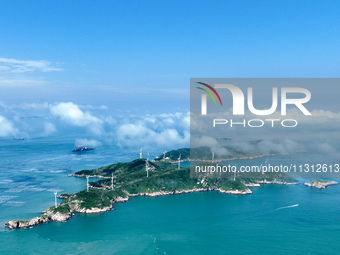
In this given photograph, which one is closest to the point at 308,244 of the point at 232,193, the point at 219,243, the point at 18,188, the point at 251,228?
the point at 251,228

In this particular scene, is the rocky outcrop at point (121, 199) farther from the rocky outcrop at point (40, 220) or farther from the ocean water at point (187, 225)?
the rocky outcrop at point (40, 220)

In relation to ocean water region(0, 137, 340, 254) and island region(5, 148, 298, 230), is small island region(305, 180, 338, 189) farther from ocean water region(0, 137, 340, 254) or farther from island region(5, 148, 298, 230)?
ocean water region(0, 137, 340, 254)

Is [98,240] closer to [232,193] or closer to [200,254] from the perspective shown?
[200,254]

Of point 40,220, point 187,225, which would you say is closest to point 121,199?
point 40,220

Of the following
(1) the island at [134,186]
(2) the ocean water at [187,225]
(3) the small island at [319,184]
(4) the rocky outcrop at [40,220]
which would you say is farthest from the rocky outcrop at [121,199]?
(3) the small island at [319,184]

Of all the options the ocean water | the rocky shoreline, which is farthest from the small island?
the ocean water

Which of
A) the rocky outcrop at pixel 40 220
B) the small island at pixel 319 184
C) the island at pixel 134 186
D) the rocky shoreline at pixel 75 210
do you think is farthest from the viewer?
the small island at pixel 319 184

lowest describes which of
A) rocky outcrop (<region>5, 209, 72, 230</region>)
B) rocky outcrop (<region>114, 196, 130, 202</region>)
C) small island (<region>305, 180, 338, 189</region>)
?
small island (<region>305, 180, 338, 189</region>)
